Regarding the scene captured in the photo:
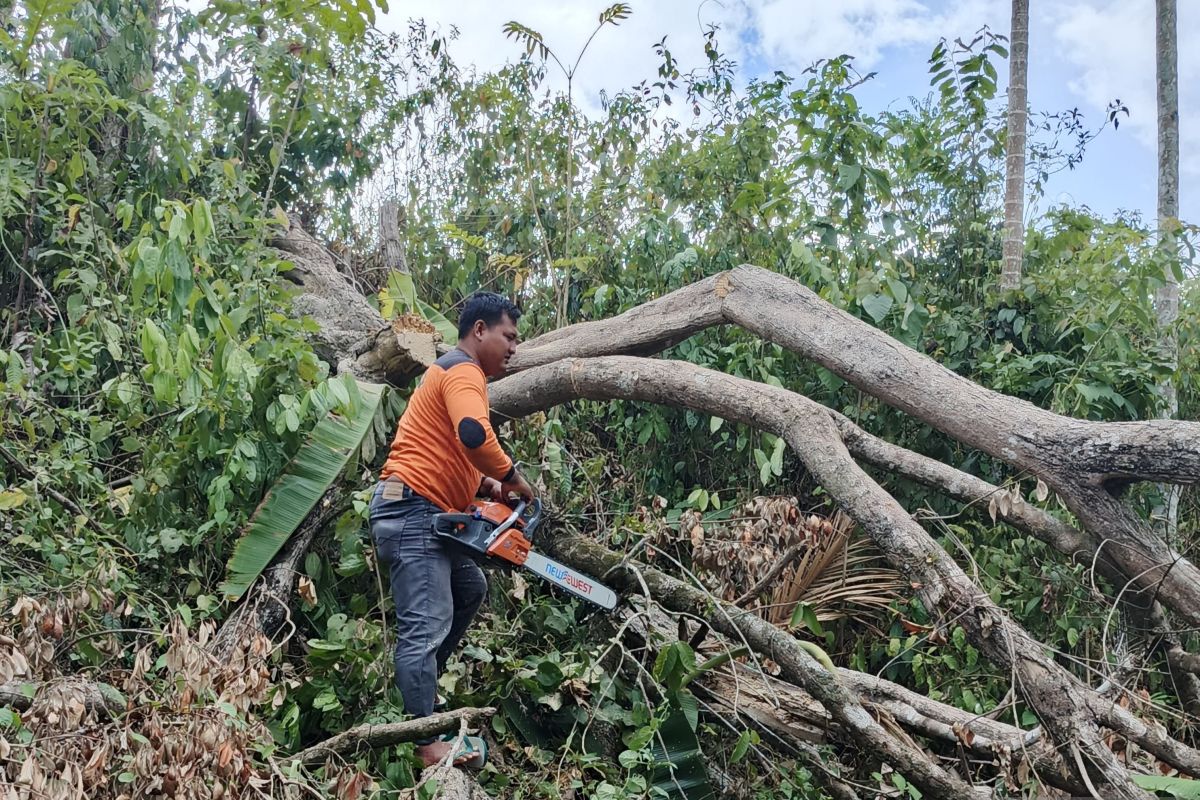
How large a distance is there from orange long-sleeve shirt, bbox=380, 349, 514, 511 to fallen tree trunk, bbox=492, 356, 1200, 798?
1.04 metres

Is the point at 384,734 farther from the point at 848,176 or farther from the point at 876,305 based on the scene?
the point at 848,176

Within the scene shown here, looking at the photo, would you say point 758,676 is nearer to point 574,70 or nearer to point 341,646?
point 341,646

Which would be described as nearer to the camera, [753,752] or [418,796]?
[418,796]

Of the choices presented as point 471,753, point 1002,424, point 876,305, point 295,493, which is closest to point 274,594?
point 295,493

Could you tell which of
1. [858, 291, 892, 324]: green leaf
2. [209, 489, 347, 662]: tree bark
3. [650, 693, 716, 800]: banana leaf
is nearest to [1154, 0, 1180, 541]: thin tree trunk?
[858, 291, 892, 324]: green leaf

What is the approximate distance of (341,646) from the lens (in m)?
4.11

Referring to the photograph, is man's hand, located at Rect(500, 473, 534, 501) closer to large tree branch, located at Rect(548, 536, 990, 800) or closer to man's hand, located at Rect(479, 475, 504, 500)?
man's hand, located at Rect(479, 475, 504, 500)

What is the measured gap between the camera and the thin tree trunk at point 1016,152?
619 centimetres

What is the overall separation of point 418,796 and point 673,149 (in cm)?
548

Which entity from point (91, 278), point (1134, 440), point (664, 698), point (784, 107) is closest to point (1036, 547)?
point (1134, 440)

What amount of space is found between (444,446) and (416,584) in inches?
22.4

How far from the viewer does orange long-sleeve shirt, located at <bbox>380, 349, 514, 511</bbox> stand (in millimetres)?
3859

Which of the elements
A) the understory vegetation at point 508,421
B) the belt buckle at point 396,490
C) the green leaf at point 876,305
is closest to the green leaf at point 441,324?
the understory vegetation at point 508,421

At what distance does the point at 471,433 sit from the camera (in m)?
3.74
